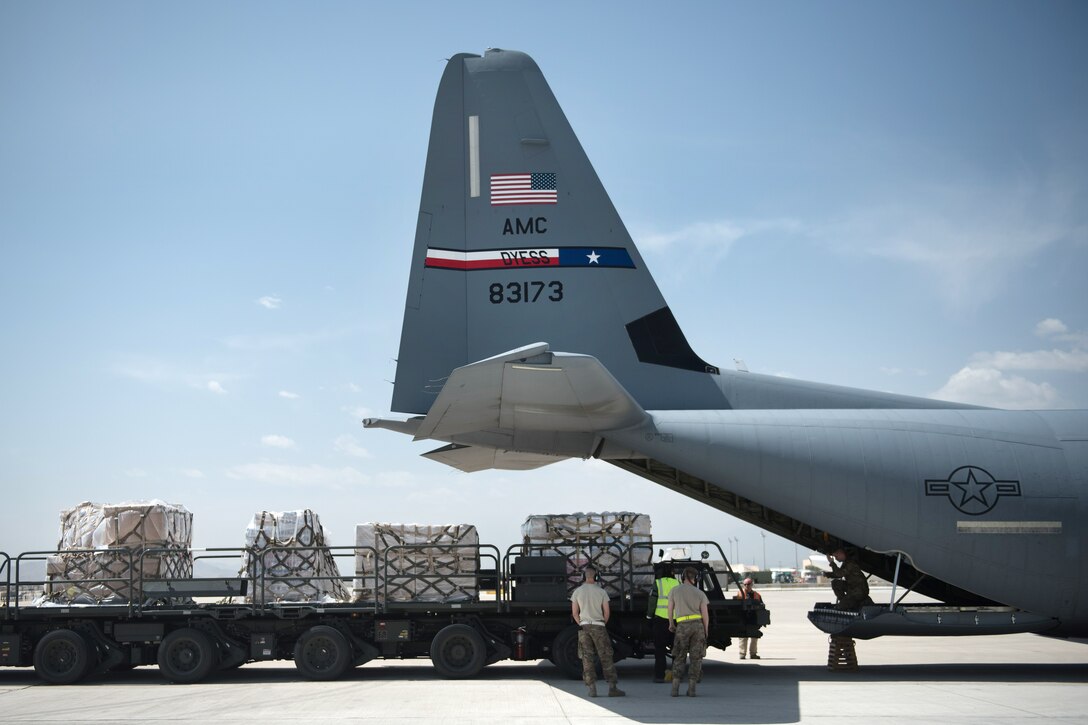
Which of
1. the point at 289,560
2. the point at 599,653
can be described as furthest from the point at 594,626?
the point at 289,560

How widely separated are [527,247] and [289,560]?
5.59 m

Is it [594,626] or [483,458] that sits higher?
[483,458]

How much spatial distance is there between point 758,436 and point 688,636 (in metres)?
3.08

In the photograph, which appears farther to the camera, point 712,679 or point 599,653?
point 712,679

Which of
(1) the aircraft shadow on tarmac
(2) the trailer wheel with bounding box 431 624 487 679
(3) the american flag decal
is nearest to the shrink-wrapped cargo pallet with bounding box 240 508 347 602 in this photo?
(1) the aircraft shadow on tarmac

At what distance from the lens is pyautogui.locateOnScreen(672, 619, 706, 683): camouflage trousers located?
429 inches

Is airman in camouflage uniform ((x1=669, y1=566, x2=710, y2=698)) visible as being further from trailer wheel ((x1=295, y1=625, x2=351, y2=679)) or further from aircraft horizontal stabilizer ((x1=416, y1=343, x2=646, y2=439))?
trailer wheel ((x1=295, y1=625, x2=351, y2=679))

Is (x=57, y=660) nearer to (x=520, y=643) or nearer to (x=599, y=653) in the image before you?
(x=520, y=643)

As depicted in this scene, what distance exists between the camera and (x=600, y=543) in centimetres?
1294

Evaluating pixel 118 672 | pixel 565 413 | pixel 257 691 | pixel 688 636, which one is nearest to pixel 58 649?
pixel 118 672

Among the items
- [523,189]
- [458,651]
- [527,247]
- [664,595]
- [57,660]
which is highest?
[523,189]

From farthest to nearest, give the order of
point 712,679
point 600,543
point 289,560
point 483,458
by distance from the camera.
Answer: point 483,458, point 289,560, point 600,543, point 712,679

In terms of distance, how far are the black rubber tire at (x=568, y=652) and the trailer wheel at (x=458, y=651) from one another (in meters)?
0.99

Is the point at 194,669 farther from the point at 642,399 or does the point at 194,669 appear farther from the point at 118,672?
the point at 642,399
